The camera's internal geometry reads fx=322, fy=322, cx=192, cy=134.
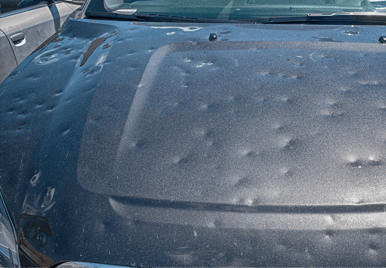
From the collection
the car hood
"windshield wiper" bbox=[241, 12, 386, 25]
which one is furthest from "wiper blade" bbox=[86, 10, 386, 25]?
the car hood

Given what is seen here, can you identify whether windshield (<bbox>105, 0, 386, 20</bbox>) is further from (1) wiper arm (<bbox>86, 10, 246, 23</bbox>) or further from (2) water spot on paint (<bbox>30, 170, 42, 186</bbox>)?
(2) water spot on paint (<bbox>30, 170, 42, 186</bbox>)

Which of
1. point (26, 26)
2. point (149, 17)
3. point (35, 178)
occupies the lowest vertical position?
point (35, 178)

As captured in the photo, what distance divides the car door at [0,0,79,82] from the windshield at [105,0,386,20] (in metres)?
1.17

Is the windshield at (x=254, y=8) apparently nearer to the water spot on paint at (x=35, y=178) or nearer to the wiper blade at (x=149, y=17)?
the wiper blade at (x=149, y=17)

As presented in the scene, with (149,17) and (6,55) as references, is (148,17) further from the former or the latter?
(6,55)

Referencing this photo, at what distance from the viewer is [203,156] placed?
1.04 m

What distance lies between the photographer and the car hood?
2.92 feet

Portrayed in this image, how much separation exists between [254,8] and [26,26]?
1949 mm

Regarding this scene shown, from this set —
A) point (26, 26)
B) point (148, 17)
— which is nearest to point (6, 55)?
point (26, 26)

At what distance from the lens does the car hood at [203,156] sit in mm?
890

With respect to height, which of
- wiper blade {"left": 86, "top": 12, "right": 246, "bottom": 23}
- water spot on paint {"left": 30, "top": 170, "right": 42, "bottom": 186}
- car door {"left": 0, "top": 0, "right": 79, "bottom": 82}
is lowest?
water spot on paint {"left": 30, "top": 170, "right": 42, "bottom": 186}

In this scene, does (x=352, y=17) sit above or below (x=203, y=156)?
above

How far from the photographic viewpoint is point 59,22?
307 cm

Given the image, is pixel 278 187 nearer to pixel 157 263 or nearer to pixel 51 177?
pixel 157 263
